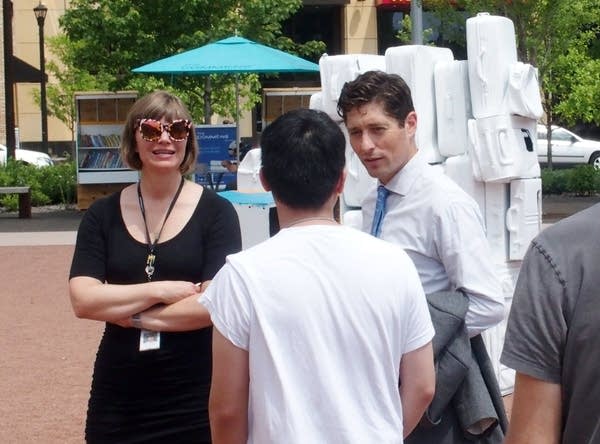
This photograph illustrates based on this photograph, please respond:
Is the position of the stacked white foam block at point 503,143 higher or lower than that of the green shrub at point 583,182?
higher

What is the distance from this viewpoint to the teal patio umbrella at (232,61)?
55.2ft

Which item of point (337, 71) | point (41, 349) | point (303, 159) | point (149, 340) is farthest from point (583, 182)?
point (303, 159)

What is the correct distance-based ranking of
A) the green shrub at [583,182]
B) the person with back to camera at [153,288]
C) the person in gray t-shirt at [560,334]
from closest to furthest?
the person in gray t-shirt at [560,334]
the person with back to camera at [153,288]
the green shrub at [583,182]

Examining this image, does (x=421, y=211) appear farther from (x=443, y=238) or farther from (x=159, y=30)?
(x=159, y=30)

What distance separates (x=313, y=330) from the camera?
8.84 ft

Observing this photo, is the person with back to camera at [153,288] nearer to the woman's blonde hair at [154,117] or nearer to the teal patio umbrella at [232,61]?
the woman's blonde hair at [154,117]

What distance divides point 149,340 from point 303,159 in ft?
3.81

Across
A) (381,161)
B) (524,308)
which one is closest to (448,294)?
(381,161)

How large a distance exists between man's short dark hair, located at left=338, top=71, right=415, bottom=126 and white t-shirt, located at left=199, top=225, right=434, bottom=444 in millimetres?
915

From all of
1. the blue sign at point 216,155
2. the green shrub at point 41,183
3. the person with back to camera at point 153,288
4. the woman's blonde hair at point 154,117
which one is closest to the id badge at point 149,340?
the person with back to camera at point 153,288

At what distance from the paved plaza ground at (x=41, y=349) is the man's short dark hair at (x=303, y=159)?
458 centimetres

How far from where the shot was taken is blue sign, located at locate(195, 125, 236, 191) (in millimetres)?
18906

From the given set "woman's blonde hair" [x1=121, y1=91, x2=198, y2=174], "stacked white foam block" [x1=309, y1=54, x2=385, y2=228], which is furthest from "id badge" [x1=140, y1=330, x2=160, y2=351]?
"stacked white foam block" [x1=309, y1=54, x2=385, y2=228]

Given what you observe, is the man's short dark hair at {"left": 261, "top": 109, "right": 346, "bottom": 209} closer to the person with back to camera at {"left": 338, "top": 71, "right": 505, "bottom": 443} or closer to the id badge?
the person with back to camera at {"left": 338, "top": 71, "right": 505, "bottom": 443}
